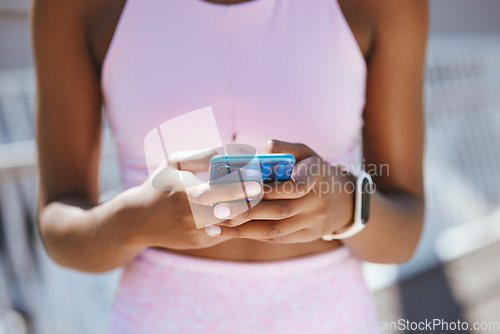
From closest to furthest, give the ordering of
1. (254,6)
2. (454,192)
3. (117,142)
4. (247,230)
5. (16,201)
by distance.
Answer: (247,230)
(254,6)
(117,142)
(16,201)
(454,192)

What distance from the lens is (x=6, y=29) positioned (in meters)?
5.88

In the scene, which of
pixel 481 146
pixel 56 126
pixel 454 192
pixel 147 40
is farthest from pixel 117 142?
pixel 481 146

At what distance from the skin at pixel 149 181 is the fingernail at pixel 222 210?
0.13m

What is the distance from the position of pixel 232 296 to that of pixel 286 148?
0.41m

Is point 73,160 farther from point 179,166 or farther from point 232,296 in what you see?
point 232,296

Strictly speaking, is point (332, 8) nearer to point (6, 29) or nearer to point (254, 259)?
point (254, 259)

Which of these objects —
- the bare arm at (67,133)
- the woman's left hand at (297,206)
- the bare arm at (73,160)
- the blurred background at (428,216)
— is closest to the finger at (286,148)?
the woman's left hand at (297,206)

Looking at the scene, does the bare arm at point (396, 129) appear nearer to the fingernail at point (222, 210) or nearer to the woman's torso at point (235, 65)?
the woman's torso at point (235, 65)

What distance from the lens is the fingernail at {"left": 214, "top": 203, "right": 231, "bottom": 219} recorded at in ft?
2.48

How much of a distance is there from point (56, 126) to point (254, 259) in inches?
22.5

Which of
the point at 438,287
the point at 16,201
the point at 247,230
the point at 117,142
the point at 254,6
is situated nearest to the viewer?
the point at 247,230

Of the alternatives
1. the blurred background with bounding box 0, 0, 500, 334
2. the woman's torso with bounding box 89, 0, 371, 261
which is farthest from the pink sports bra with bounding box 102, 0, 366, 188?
the blurred background with bounding box 0, 0, 500, 334

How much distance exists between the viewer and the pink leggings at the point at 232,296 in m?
1.03

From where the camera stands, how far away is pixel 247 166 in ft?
2.52
